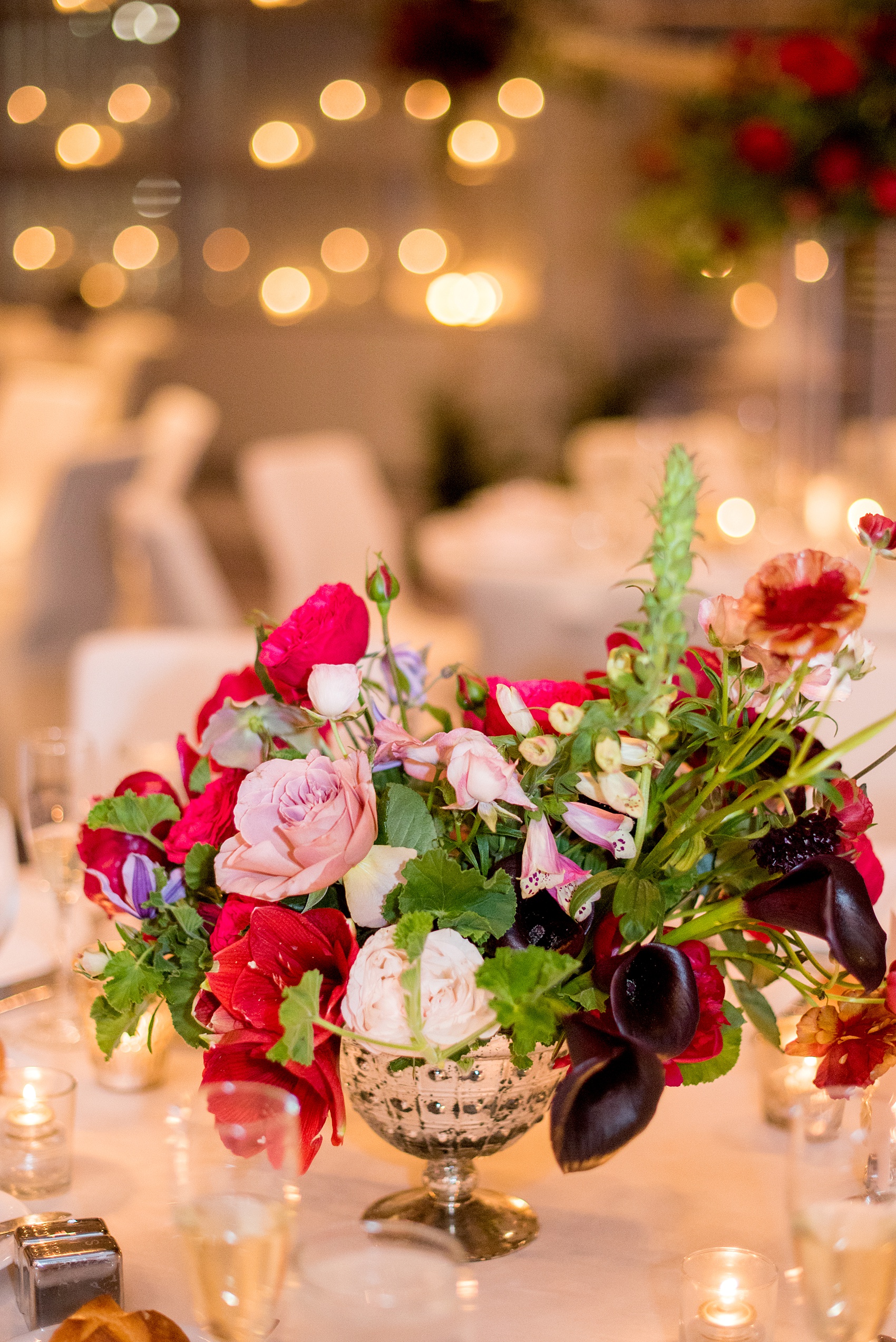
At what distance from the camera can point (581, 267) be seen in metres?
6.62

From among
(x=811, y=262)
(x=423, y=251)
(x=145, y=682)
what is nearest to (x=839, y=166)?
(x=811, y=262)

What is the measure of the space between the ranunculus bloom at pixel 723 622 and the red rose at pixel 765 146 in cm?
180

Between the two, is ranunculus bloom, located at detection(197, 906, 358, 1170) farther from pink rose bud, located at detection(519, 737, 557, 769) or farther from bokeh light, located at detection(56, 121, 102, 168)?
bokeh light, located at detection(56, 121, 102, 168)

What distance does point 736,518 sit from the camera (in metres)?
2.72

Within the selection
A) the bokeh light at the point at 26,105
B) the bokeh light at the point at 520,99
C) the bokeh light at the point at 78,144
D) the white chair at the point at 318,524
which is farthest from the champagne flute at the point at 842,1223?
the bokeh light at the point at 26,105

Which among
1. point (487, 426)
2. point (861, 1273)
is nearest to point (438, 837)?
point (861, 1273)

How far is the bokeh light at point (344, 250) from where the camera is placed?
757 cm

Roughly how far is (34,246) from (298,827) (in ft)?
26.9

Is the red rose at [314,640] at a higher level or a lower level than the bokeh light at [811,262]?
lower

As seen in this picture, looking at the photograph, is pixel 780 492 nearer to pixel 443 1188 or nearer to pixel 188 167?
pixel 443 1188

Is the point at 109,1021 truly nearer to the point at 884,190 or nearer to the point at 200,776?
the point at 200,776

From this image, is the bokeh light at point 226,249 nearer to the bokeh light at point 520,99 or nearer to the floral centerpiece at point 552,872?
the bokeh light at point 520,99

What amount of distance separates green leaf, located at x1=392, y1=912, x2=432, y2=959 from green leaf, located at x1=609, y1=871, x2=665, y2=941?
0.31 ft

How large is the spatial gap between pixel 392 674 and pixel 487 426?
19.6 feet
